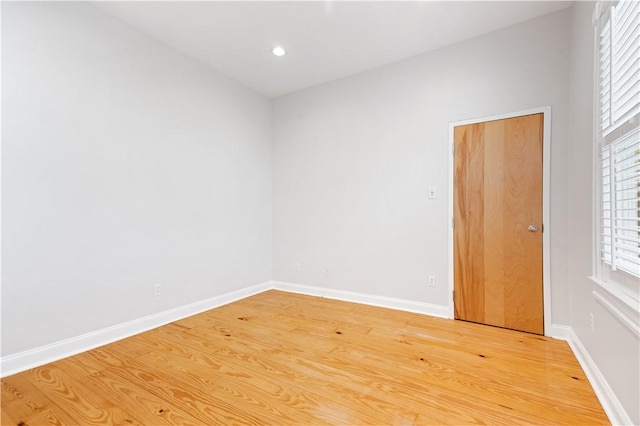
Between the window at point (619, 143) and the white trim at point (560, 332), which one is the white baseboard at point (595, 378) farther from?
the window at point (619, 143)

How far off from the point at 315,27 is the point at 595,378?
3.36m

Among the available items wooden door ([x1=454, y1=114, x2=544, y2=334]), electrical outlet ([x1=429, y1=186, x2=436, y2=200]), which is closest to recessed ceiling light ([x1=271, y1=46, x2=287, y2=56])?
wooden door ([x1=454, y1=114, x2=544, y2=334])

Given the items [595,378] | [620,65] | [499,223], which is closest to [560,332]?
[595,378]

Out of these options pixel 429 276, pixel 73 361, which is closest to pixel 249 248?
pixel 73 361

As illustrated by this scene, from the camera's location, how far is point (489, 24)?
261 cm

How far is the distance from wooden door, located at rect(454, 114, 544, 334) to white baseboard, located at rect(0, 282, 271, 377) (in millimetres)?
2767

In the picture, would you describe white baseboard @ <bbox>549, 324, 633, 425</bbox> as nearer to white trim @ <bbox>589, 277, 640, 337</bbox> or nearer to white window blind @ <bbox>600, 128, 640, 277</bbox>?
white trim @ <bbox>589, 277, 640, 337</bbox>

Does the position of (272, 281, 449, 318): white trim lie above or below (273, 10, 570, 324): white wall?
below

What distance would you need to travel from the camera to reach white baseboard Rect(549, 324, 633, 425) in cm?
141

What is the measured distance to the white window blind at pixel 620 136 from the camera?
1.38 meters

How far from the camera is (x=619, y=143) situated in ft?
5.15

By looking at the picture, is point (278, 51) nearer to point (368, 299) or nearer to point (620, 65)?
point (620, 65)

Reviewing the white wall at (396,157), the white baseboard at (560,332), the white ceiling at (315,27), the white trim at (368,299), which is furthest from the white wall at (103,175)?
the white baseboard at (560,332)

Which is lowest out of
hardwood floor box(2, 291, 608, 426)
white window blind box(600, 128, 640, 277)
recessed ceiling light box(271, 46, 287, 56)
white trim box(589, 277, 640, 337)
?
hardwood floor box(2, 291, 608, 426)
